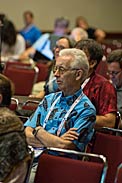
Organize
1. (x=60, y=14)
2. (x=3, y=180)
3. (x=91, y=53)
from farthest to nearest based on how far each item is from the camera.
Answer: (x=60, y=14)
(x=91, y=53)
(x=3, y=180)

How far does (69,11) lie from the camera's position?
11344 millimetres

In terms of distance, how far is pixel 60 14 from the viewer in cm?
1129

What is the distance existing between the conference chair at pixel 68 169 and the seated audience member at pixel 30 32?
20.8 ft

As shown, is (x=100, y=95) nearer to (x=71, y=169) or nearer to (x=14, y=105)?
(x=14, y=105)

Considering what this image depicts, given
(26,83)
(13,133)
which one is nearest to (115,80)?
(26,83)

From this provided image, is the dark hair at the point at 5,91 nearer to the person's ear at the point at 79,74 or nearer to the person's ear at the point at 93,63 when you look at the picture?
the person's ear at the point at 79,74

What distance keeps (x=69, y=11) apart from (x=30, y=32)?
6.18 ft

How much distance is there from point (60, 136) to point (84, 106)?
0.24 metres

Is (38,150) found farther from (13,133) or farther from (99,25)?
(99,25)

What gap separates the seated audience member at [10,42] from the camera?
714cm

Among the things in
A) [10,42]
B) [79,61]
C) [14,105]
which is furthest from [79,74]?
[10,42]

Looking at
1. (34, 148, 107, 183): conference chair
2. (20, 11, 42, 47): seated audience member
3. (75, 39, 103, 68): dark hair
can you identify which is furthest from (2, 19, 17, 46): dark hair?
(34, 148, 107, 183): conference chair

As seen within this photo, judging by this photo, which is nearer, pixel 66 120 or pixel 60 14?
pixel 66 120

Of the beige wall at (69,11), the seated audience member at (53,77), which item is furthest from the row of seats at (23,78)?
the beige wall at (69,11)
